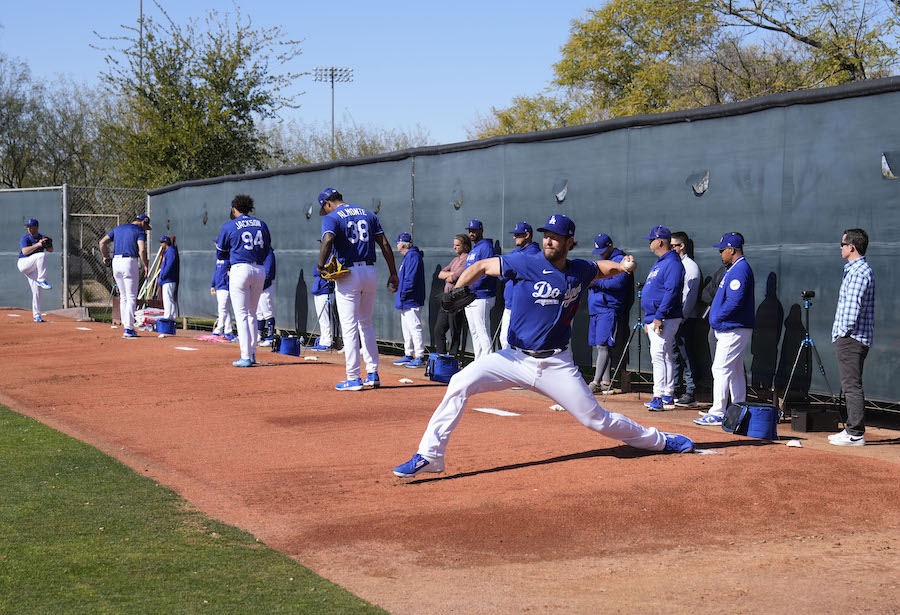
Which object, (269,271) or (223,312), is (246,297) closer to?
(269,271)

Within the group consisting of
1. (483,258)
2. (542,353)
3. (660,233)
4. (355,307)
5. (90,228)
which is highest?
(90,228)

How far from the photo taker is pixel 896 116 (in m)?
8.98

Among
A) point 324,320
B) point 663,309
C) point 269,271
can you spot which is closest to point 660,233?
point 663,309

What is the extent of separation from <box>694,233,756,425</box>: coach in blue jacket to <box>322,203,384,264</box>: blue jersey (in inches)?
→ 156

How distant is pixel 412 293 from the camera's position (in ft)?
46.8

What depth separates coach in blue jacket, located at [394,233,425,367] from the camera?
14.2 meters

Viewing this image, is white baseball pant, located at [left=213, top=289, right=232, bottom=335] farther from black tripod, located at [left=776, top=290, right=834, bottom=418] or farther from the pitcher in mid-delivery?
the pitcher in mid-delivery

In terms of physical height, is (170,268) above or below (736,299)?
above

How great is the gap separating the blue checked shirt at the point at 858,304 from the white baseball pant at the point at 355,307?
198 inches

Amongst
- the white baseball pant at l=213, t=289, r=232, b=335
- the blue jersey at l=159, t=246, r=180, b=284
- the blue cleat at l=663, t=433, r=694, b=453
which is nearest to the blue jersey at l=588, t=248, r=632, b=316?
the blue cleat at l=663, t=433, r=694, b=453

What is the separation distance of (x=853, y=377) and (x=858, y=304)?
2.14 ft

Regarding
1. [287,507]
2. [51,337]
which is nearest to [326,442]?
[287,507]

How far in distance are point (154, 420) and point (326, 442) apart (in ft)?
6.83

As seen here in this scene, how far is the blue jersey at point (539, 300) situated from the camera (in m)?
7.00
